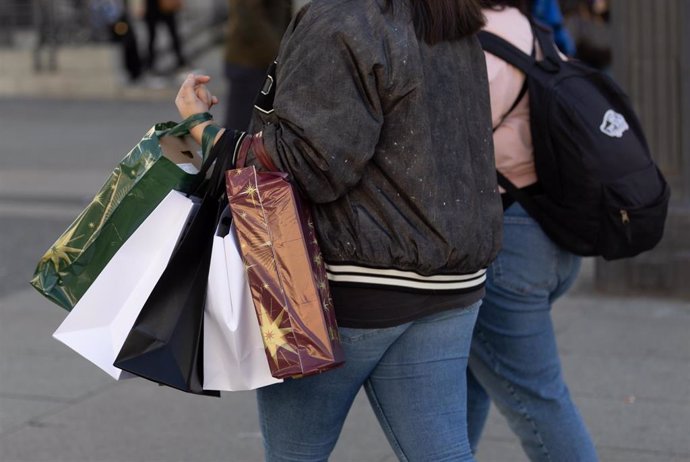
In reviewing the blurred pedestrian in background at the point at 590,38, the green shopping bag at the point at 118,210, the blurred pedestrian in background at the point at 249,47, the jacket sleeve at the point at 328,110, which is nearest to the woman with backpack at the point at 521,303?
the jacket sleeve at the point at 328,110

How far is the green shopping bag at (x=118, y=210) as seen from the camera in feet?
8.20

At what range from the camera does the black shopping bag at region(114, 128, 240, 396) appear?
2.39 meters

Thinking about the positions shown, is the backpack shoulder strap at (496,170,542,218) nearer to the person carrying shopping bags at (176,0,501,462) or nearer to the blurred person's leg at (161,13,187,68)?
the person carrying shopping bags at (176,0,501,462)

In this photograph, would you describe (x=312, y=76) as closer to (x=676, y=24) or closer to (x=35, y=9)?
(x=676, y=24)

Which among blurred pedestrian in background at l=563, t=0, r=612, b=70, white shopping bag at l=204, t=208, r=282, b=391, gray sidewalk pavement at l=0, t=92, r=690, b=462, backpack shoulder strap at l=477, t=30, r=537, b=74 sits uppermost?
backpack shoulder strap at l=477, t=30, r=537, b=74

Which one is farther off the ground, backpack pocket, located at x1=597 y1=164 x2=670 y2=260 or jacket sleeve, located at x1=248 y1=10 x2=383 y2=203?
jacket sleeve, located at x1=248 y1=10 x2=383 y2=203

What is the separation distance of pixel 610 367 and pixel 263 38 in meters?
3.34

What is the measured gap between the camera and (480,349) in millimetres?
3381

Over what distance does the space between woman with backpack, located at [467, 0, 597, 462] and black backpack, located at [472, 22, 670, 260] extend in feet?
0.14

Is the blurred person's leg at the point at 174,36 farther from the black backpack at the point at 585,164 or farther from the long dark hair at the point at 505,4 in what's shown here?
the black backpack at the point at 585,164

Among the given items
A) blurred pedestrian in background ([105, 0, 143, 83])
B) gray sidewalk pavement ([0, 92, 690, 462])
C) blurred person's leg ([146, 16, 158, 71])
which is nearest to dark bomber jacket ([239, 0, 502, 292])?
gray sidewalk pavement ([0, 92, 690, 462])

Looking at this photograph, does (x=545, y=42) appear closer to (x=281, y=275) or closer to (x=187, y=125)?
(x=187, y=125)

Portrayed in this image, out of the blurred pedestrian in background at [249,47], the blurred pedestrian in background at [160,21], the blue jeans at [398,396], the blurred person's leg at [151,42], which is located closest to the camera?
the blue jeans at [398,396]

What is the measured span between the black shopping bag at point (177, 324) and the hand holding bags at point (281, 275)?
0.36 feet
